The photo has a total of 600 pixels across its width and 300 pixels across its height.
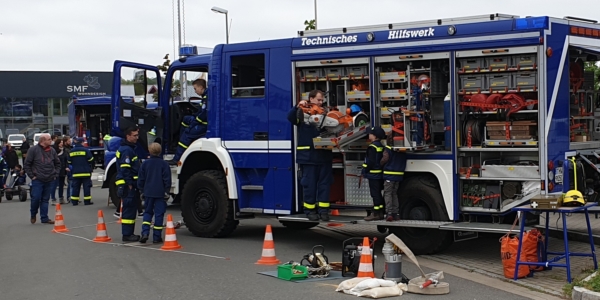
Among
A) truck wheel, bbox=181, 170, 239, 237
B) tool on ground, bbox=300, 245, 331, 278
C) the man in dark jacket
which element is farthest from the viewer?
the man in dark jacket

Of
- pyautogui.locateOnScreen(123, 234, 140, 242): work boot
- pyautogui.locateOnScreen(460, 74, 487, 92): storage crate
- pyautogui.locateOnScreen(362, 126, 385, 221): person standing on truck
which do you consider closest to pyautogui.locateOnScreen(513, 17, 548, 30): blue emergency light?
pyautogui.locateOnScreen(460, 74, 487, 92): storage crate

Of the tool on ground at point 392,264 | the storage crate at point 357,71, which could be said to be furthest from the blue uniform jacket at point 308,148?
the tool on ground at point 392,264

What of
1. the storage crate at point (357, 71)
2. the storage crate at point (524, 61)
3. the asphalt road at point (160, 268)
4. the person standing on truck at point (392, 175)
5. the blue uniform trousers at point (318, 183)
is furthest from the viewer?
the blue uniform trousers at point (318, 183)

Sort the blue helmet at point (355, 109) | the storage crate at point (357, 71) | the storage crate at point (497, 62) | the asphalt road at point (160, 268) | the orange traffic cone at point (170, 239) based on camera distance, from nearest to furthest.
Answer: the asphalt road at point (160, 268) → the storage crate at point (497, 62) → the storage crate at point (357, 71) → the blue helmet at point (355, 109) → the orange traffic cone at point (170, 239)

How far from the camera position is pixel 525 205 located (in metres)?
9.53

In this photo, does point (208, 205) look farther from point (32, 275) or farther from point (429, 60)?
point (429, 60)

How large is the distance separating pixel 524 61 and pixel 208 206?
5568mm

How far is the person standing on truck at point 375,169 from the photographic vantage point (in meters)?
10.5

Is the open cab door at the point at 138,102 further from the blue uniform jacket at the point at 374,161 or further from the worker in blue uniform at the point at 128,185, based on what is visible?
the blue uniform jacket at the point at 374,161

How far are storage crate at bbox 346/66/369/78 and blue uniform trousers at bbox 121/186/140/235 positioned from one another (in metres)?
4.14

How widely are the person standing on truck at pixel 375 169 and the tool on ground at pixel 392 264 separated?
6.46 ft

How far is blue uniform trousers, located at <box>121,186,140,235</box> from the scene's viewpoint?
1262cm

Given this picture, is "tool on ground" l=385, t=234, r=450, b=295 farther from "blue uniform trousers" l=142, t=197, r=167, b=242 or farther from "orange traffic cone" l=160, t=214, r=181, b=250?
"blue uniform trousers" l=142, t=197, r=167, b=242

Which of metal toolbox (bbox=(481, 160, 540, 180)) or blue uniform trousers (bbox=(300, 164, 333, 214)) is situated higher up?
metal toolbox (bbox=(481, 160, 540, 180))
